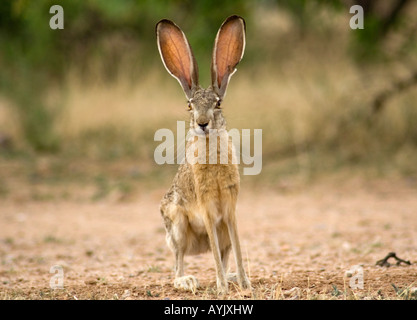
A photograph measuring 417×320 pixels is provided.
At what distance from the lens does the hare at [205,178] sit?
16.2ft

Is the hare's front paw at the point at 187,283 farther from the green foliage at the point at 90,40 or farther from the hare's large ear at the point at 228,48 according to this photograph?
the green foliage at the point at 90,40

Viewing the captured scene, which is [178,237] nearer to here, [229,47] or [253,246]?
[229,47]

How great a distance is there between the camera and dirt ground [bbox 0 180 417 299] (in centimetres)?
516

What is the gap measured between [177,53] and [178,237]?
4.57 ft

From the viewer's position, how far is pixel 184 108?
10.3m

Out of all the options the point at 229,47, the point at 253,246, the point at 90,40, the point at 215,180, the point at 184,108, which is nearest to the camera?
the point at 215,180

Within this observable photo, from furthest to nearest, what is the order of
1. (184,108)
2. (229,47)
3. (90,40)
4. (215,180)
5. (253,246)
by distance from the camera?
(90,40), (184,108), (253,246), (229,47), (215,180)

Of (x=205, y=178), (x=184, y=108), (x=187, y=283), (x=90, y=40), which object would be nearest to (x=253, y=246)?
(x=187, y=283)

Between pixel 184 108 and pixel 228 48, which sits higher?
pixel 184 108

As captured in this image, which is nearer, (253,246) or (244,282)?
(244,282)

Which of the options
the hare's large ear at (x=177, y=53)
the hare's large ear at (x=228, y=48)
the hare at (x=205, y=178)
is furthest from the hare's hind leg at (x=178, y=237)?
the hare's large ear at (x=228, y=48)
